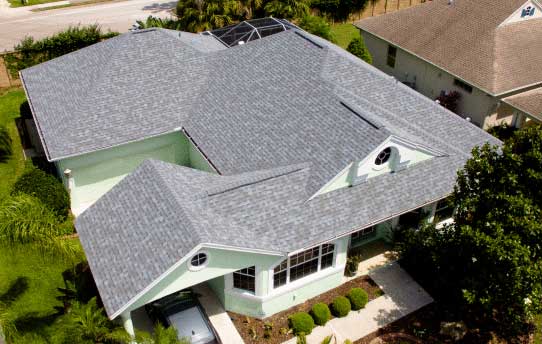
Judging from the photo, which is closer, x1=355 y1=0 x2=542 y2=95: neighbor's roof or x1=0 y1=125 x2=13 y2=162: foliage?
x1=0 y1=125 x2=13 y2=162: foliage

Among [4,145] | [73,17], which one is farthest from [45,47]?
[73,17]

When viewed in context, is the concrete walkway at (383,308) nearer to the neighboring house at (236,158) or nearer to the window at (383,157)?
the neighboring house at (236,158)

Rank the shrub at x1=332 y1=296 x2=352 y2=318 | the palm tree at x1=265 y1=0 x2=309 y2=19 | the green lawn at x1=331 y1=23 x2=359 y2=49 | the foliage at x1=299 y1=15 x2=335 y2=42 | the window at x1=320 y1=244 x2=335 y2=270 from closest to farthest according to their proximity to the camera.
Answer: the shrub at x1=332 y1=296 x2=352 y2=318
the window at x1=320 y1=244 x2=335 y2=270
the palm tree at x1=265 y1=0 x2=309 y2=19
the foliage at x1=299 y1=15 x2=335 y2=42
the green lawn at x1=331 y1=23 x2=359 y2=49

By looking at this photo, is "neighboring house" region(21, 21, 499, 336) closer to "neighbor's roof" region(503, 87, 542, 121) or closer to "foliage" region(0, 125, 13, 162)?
"foliage" region(0, 125, 13, 162)

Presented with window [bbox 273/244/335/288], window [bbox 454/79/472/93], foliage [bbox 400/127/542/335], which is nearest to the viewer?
foliage [bbox 400/127/542/335]

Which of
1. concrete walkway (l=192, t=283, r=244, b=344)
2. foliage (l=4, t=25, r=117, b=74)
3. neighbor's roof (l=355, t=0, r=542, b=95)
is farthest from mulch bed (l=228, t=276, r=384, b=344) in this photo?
foliage (l=4, t=25, r=117, b=74)

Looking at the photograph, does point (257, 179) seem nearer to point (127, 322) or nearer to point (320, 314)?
point (320, 314)
